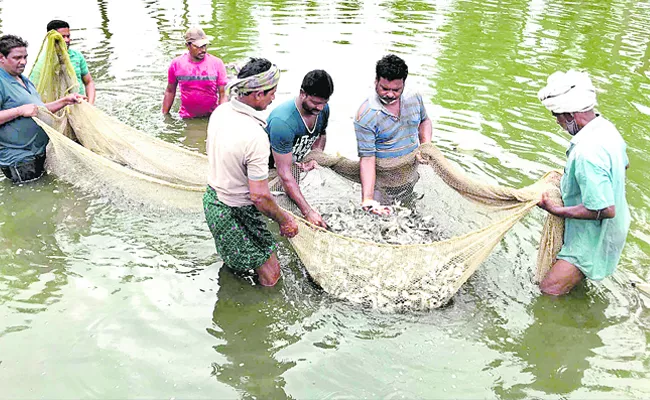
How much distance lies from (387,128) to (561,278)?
1851 millimetres

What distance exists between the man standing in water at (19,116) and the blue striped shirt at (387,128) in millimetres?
3241

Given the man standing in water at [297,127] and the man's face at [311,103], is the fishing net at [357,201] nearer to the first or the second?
the man standing in water at [297,127]

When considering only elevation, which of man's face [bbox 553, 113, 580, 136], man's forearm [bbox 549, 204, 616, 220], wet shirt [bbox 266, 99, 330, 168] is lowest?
man's forearm [bbox 549, 204, 616, 220]

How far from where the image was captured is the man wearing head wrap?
3.55 meters

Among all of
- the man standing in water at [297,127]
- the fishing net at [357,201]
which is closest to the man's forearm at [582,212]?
the fishing net at [357,201]

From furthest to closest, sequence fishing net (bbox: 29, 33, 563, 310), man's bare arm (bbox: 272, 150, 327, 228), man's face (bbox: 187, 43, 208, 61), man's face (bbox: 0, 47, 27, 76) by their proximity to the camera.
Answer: man's face (bbox: 187, 43, 208, 61) → man's face (bbox: 0, 47, 27, 76) → man's bare arm (bbox: 272, 150, 327, 228) → fishing net (bbox: 29, 33, 563, 310)

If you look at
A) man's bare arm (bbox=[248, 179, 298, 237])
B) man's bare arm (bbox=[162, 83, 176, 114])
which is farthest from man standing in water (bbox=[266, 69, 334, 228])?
man's bare arm (bbox=[162, 83, 176, 114])

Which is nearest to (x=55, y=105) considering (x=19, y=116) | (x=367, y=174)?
(x=19, y=116)

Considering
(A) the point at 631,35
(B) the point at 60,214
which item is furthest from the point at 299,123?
(A) the point at 631,35

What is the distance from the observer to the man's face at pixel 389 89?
4.29 m

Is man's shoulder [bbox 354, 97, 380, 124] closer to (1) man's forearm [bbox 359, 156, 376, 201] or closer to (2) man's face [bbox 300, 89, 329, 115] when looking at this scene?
(1) man's forearm [bbox 359, 156, 376, 201]

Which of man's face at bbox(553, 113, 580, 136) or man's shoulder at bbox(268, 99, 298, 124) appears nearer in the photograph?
man's face at bbox(553, 113, 580, 136)

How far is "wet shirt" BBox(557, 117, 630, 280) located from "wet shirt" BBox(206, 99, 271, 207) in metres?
2.14

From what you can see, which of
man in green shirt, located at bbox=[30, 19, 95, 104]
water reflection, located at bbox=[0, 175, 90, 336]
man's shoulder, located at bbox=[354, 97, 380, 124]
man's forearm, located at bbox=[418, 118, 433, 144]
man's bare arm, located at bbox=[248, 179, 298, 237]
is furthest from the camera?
man in green shirt, located at bbox=[30, 19, 95, 104]
